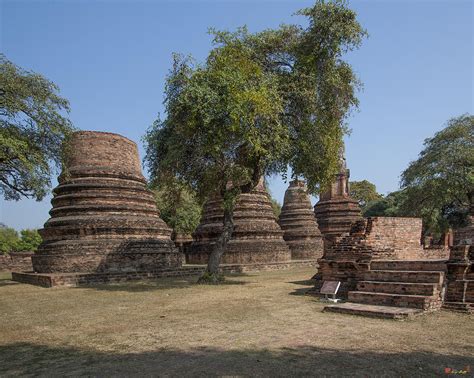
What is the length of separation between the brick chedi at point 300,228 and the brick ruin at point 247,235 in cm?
380

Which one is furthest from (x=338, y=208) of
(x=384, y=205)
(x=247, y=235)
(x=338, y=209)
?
(x=384, y=205)

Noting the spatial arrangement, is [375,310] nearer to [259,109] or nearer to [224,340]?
[224,340]

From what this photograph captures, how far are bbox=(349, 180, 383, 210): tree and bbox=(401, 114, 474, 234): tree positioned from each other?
23418mm

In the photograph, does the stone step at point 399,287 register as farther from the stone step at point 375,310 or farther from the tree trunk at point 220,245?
the tree trunk at point 220,245

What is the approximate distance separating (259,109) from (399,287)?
18.9ft

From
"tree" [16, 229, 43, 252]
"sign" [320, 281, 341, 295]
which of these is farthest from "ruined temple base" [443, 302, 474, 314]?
"tree" [16, 229, 43, 252]

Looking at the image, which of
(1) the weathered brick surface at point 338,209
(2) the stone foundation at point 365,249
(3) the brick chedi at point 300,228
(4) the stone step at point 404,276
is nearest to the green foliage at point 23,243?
(3) the brick chedi at point 300,228

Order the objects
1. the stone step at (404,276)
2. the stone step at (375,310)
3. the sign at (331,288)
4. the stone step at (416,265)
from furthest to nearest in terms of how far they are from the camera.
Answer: the sign at (331,288)
the stone step at (416,265)
the stone step at (404,276)
the stone step at (375,310)

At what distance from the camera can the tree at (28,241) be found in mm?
43281

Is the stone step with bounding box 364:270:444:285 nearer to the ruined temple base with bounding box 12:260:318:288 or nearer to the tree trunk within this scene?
the tree trunk

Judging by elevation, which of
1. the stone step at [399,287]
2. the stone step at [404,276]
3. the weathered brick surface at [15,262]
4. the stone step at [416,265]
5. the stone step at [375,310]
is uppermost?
the stone step at [416,265]

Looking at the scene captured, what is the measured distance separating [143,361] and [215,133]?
798cm

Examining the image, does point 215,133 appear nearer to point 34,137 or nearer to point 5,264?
point 34,137

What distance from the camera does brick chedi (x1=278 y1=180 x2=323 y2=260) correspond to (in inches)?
1017
